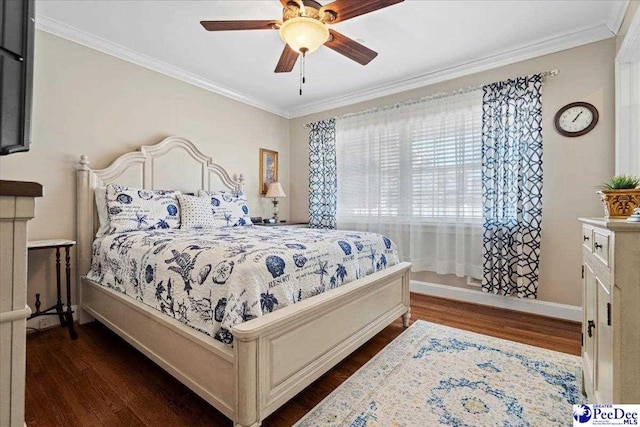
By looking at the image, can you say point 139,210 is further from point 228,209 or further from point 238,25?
point 238,25

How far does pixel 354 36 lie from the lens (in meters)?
2.83

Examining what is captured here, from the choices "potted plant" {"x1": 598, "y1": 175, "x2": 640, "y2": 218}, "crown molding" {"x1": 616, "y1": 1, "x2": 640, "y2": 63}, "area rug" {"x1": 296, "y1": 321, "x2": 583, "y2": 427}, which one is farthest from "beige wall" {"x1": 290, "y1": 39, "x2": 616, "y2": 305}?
"potted plant" {"x1": 598, "y1": 175, "x2": 640, "y2": 218}

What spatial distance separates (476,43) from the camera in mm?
2945

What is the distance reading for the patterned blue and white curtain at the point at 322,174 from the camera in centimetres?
439

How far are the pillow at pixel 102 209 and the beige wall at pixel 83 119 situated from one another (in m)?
0.24

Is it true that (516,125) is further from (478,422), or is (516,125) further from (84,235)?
(84,235)

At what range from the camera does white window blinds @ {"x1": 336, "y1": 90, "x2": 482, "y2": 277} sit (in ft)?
10.9

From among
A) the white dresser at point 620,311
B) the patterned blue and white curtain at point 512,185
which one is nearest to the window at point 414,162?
the patterned blue and white curtain at point 512,185

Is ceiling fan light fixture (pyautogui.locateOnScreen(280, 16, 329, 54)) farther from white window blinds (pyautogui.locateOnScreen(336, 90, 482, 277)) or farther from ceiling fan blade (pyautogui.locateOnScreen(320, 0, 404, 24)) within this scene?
white window blinds (pyautogui.locateOnScreen(336, 90, 482, 277))

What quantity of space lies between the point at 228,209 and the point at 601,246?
3012 millimetres

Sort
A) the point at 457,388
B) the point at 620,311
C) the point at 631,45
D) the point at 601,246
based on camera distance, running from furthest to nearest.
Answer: the point at 631,45, the point at 457,388, the point at 601,246, the point at 620,311

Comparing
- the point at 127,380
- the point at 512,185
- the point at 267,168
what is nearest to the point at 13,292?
the point at 127,380

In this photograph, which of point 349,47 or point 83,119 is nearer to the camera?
point 349,47

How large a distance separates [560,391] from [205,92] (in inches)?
169
